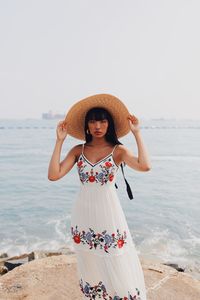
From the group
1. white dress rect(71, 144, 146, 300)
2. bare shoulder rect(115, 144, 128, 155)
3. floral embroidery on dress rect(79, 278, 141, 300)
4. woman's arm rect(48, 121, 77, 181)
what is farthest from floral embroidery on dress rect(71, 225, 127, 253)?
bare shoulder rect(115, 144, 128, 155)

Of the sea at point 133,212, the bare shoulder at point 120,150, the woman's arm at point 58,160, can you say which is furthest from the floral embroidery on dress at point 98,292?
the sea at point 133,212

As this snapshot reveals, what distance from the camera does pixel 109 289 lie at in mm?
3234

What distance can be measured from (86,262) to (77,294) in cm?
189

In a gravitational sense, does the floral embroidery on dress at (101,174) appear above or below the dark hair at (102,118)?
below

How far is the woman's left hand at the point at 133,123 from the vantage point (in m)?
3.18

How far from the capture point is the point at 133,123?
3.23 m

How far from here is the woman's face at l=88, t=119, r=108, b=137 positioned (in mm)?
3240

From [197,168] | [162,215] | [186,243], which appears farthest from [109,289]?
[197,168]

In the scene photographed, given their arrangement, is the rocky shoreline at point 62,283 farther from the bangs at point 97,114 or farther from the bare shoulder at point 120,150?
the bangs at point 97,114

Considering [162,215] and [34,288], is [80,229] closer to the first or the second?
[34,288]

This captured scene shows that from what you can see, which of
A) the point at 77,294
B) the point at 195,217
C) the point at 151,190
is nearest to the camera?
the point at 77,294

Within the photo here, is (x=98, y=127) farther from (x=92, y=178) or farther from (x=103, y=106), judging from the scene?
(x=92, y=178)

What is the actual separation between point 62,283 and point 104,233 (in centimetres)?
247

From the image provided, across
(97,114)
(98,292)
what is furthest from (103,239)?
(97,114)
